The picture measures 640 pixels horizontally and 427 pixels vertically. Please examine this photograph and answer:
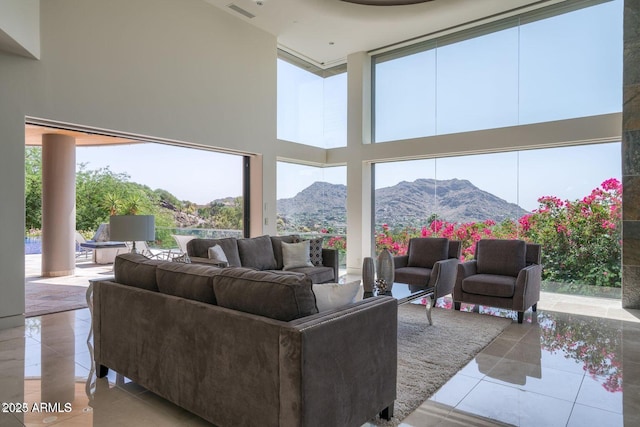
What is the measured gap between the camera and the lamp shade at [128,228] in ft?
11.8

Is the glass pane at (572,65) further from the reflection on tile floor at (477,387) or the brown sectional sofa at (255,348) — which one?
the brown sectional sofa at (255,348)

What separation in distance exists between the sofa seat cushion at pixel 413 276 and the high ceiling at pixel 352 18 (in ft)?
13.2

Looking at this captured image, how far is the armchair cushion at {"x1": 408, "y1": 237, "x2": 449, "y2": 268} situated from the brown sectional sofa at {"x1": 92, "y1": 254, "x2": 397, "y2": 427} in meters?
3.25

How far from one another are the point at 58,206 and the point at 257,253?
4.72 m

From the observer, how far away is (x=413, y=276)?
198 inches

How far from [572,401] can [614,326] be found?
7.63 feet

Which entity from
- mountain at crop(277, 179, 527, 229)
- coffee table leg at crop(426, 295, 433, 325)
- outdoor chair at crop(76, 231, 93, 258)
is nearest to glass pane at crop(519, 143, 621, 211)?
mountain at crop(277, 179, 527, 229)

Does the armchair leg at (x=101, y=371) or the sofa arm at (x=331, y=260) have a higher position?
the sofa arm at (x=331, y=260)

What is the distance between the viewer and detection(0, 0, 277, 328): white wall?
421cm

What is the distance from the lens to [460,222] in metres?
7.02

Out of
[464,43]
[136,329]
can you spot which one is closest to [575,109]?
[464,43]

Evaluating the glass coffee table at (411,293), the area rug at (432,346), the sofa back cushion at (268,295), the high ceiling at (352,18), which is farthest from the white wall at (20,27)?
the area rug at (432,346)

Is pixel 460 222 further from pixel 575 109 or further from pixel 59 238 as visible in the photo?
pixel 59 238

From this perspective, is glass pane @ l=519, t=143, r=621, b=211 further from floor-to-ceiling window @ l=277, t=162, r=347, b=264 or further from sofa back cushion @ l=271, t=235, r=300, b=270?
sofa back cushion @ l=271, t=235, r=300, b=270
